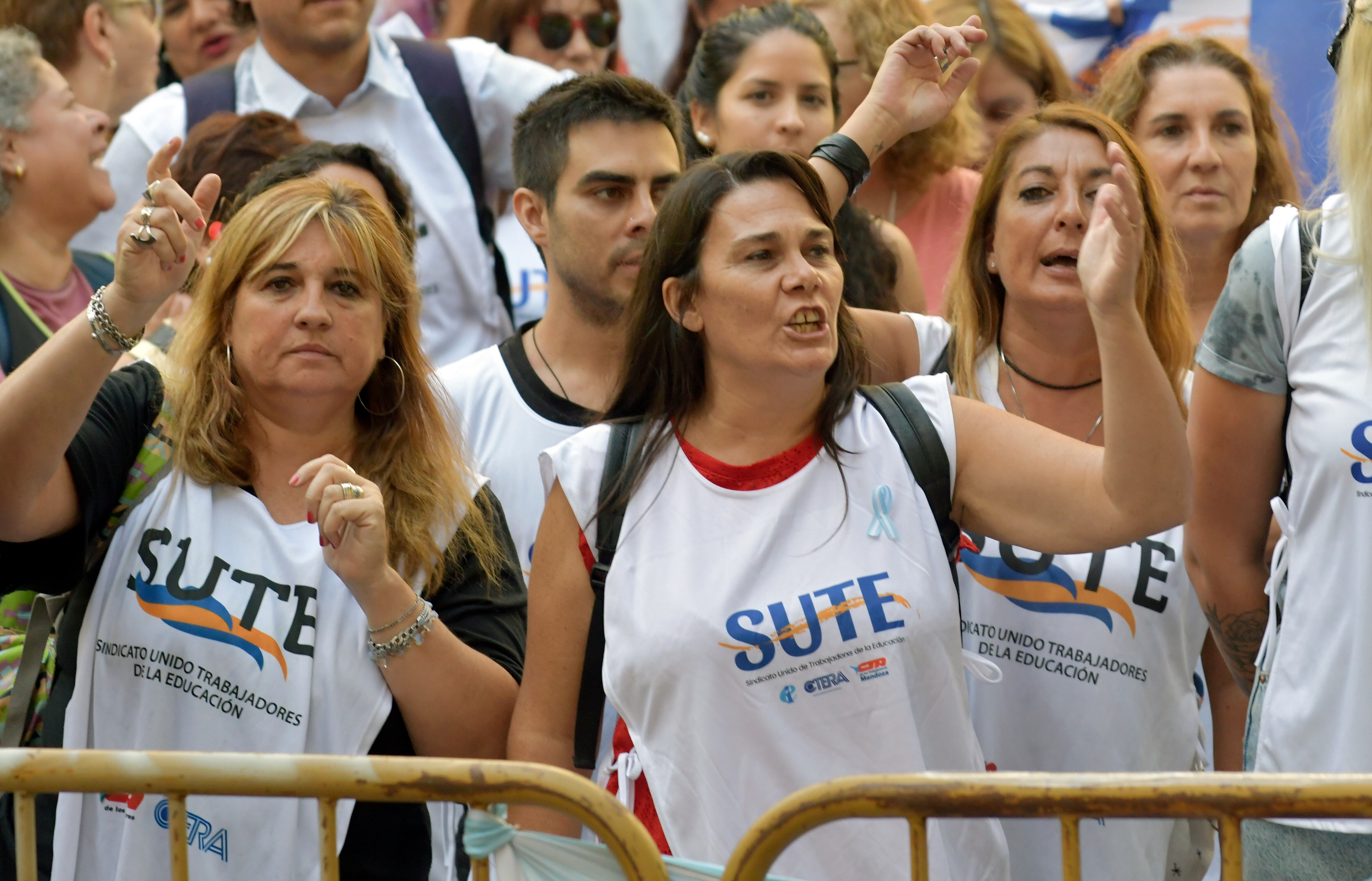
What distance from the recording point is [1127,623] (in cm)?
286

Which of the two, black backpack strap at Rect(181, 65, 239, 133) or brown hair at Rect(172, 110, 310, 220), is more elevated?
black backpack strap at Rect(181, 65, 239, 133)

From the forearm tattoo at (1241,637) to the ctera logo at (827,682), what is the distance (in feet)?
2.77

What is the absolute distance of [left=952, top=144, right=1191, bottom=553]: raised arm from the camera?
2232 millimetres

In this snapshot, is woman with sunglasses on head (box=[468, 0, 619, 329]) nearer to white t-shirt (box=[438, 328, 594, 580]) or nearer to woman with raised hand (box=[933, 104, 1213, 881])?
white t-shirt (box=[438, 328, 594, 580])

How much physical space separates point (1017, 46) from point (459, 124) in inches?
76.0

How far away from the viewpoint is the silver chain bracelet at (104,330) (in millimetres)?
2477

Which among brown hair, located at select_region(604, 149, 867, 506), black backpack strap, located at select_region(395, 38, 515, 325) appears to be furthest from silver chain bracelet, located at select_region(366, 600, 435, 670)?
black backpack strap, located at select_region(395, 38, 515, 325)

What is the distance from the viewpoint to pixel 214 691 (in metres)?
2.55

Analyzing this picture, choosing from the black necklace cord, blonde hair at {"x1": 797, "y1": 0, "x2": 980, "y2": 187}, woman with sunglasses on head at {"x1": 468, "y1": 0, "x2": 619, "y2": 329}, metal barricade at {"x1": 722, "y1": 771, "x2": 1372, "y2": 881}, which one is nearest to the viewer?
metal barricade at {"x1": 722, "y1": 771, "x2": 1372, "y2": 881}

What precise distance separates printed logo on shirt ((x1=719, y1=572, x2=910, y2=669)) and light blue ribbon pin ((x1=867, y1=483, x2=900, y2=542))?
11 cm

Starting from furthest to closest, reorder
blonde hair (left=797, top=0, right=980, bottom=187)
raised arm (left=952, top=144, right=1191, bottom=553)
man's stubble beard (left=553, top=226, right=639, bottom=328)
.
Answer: blonde hair (left=797, top=0, right=980, bottom=187) < man's stubble beard (left=553, top=226, right=639, bottom=328) < raised arm (left=952, top=144, right=1191, bottom=553)

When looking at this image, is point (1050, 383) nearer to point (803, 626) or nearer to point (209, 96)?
point (803, 626)

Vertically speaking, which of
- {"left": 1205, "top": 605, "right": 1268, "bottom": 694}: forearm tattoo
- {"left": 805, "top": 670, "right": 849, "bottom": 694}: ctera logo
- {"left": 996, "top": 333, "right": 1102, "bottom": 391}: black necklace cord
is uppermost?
{"left": 996, "top": 333, "right": 1102, "bottom": 391}: black necklace cord

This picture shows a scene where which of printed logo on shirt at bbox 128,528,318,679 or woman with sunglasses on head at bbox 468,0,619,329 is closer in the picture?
printed logo on shirt at bbox 128,528,318,679
